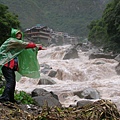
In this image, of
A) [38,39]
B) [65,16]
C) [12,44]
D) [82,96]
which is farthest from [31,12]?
[12,44]

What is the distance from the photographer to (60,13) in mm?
82938

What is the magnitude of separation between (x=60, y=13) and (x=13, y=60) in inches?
3143

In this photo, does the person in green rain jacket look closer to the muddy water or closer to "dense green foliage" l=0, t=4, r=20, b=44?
the muddy water

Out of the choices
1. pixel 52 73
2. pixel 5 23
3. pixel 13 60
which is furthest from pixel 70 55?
pixel 13 60

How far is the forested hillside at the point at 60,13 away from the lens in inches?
2729

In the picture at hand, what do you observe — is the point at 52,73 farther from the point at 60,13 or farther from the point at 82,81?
the point at 60,13

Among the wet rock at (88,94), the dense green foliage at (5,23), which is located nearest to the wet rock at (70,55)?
the dense green foliage at (5,23)

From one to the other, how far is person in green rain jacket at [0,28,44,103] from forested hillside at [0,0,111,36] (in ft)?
197

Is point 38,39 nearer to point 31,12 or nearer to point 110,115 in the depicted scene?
point 31,12

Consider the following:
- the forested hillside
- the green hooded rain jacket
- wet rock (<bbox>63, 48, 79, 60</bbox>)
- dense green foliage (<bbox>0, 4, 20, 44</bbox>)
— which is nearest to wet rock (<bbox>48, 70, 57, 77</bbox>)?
dense green foliage (<bbox>0, 4, 20, 44</bbox>)

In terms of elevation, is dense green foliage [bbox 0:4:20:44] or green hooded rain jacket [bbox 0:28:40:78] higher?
green hooded rain jacket [bbox 0:28:40:78]

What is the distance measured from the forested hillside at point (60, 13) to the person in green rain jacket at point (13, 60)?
5993 cm

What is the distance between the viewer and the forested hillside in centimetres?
6931

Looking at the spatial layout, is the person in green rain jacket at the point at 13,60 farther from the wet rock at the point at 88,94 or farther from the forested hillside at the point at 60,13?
the forested hillside at the point at 60,13
